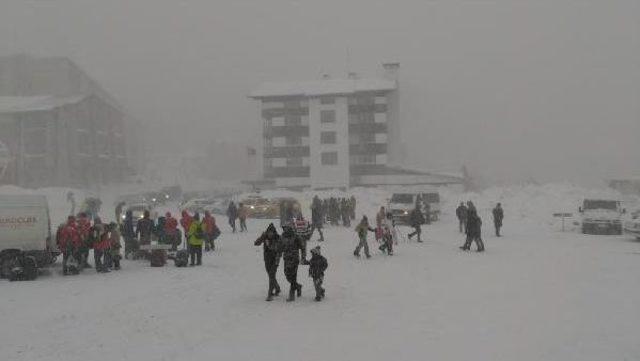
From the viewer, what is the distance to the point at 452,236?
92.5 ft

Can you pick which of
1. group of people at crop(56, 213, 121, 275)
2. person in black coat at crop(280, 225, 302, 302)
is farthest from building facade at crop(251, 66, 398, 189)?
person in black coat at crop(280, 225, 302, 302)

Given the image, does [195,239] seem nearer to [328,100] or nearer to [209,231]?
[209,231]

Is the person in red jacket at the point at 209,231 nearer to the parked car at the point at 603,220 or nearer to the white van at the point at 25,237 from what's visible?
the white van at the point at 25,237

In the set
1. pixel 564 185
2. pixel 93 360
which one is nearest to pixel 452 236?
pixel 93 360

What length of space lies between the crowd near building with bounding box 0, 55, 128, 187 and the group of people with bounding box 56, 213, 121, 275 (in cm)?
4820

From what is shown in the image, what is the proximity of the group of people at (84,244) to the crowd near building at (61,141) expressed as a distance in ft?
158

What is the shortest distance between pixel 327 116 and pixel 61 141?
104ft

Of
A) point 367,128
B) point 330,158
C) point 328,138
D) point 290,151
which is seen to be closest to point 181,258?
point 330,158

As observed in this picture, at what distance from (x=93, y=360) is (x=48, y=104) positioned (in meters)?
70.7

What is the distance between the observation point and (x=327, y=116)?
7606 cm

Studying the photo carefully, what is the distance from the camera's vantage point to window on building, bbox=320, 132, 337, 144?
75812 mm

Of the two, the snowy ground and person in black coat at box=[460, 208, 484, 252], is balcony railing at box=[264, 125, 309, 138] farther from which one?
the snowy ground

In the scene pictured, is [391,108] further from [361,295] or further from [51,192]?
[361,295]

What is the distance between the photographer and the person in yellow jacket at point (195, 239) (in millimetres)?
18250
